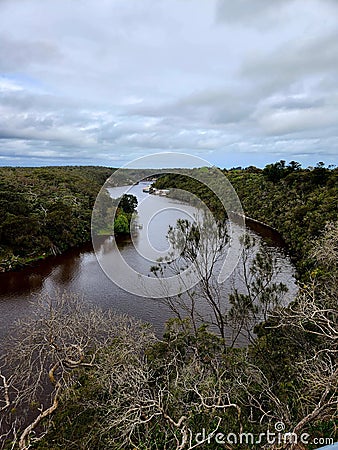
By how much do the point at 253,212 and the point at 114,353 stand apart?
2158 centimetres

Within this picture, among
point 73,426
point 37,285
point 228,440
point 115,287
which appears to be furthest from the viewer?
point 37,285

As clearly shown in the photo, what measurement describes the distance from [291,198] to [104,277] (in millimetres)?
14013

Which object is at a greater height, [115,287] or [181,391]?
[181,391]

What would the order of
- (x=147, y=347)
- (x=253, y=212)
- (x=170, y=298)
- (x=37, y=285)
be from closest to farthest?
1. (x=147, y=347)
2. (x=170, y=298)
3. (x=37, y=285)
4. (x=253, y=212)

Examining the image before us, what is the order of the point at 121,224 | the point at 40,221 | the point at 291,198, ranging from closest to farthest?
the point at 40,221 → the point at 121,224 → the point at 291,198

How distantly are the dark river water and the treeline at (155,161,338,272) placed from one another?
3.29 feet

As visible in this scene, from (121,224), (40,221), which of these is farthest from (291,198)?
(40,221)

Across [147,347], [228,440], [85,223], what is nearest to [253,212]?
[85,223]

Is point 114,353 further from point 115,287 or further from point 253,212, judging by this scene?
point 253,212

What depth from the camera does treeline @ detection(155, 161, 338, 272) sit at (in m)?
14.5

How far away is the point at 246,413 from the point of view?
5.30 metres

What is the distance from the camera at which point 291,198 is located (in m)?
22.7
